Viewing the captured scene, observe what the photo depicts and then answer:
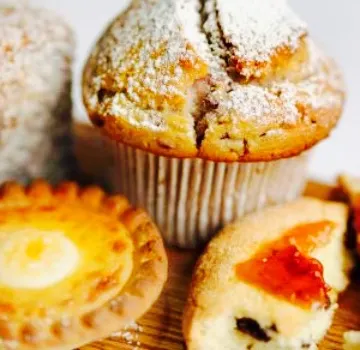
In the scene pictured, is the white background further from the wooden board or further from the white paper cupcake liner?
the wooden board

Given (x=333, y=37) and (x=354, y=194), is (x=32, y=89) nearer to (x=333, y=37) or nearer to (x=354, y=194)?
(x=354, y=194)

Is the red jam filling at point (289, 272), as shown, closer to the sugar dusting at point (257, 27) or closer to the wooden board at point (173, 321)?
the wooden board at point (173, 321)

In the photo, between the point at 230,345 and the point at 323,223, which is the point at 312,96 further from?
the point at 230,345

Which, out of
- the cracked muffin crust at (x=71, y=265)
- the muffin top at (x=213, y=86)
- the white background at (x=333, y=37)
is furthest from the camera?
the white background at (x=333, y=37)

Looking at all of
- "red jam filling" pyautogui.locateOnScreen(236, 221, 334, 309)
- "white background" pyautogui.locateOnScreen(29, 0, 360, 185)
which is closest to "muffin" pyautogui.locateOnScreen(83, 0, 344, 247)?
"red jam filling" pyautogui.locateOnScreen(236, 221, 334, 309)

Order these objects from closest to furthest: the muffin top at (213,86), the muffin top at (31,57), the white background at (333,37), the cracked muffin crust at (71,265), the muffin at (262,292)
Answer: the cracked muffin crust at (71,265) → the muffin at (262,292) → the muffin top at (213,86) → the muffin top at (31,57) → the white background at (333,37)

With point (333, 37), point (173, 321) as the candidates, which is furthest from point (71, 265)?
point (333, 37)

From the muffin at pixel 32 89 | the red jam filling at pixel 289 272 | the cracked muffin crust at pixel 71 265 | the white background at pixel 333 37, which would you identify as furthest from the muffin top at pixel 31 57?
the white background at pixel 333 37
